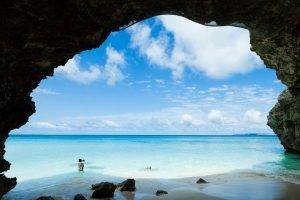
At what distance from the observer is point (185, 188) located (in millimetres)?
15258

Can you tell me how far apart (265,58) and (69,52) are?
1289 cm

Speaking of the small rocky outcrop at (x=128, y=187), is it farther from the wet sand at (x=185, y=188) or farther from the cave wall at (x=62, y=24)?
the cave wall at (x=62, y=24)

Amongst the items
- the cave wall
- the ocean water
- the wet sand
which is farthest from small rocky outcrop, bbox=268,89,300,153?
the cave wall

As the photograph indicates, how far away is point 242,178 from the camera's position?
18.5m

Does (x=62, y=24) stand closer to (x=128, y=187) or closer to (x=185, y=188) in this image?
(x=128, y=187)

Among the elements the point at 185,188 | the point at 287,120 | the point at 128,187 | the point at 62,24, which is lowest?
the point at 185,188

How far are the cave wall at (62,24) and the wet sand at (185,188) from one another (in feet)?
12.0

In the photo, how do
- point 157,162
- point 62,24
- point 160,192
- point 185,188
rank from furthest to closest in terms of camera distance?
point 157,162, point 185,188, point 160,192, point 62,24

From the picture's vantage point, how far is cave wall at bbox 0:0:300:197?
29.2 ft

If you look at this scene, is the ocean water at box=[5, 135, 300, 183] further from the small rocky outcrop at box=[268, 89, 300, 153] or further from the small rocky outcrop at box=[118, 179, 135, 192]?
the small rocky outcrop at box=[118, 179, 135, 192]

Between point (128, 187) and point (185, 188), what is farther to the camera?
point (185, 188)

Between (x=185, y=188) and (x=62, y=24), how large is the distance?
9515 mm

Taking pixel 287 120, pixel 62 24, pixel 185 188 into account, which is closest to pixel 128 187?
pixel 185 188

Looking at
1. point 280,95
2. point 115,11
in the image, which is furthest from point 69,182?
point 280,95
